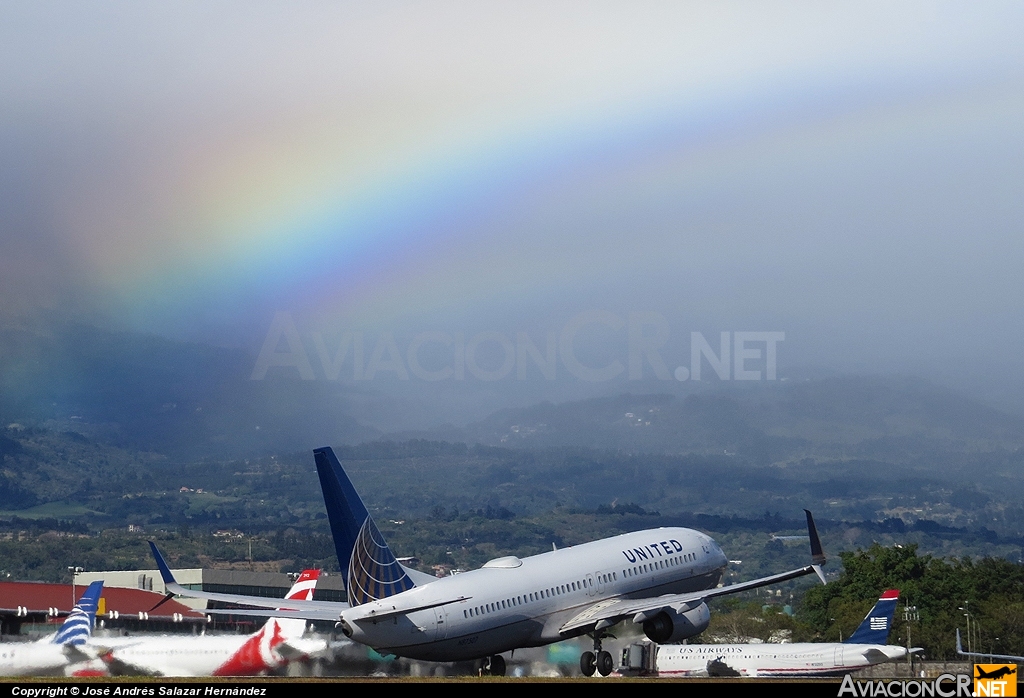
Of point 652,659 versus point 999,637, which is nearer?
point 652,659

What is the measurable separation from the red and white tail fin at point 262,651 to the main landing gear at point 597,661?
1624 cm

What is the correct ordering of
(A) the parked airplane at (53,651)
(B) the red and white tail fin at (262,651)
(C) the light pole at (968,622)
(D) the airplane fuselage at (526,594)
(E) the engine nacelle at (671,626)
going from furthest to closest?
1. (C) the light pole at (968,622)
2. (E) the engine nacelle at (671,626)
3. (B) the red and white tail fin at (262,651)
4. (A) the parked airplane at (53,651)
5. (D) the airplane fuselage at (526,594)

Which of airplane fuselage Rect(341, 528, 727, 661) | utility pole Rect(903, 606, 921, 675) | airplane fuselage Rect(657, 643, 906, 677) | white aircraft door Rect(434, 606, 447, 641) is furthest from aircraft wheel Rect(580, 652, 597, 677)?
utility pole Rect(903, 606, 921, 675)

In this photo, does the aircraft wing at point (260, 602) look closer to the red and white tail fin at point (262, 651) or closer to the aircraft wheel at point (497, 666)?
the red and white tail fin at point (262, 651)

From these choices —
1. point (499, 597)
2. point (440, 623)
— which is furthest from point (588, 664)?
point (440, 623)

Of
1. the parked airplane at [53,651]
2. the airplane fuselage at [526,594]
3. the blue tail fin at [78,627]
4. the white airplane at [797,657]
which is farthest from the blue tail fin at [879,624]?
the parked airplane at [53,651]

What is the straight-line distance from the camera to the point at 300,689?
156 feet

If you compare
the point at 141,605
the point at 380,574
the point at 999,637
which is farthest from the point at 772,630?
the point at 380,574

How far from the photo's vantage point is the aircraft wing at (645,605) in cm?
7612

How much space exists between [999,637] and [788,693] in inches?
5703

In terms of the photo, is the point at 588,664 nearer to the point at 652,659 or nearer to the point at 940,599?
the point at 652,659

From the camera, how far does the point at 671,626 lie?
78.1 metres

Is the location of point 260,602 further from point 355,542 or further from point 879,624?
point 879,624

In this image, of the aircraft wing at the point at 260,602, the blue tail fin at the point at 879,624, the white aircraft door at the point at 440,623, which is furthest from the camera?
the blue tail fin at the point at 879,624
